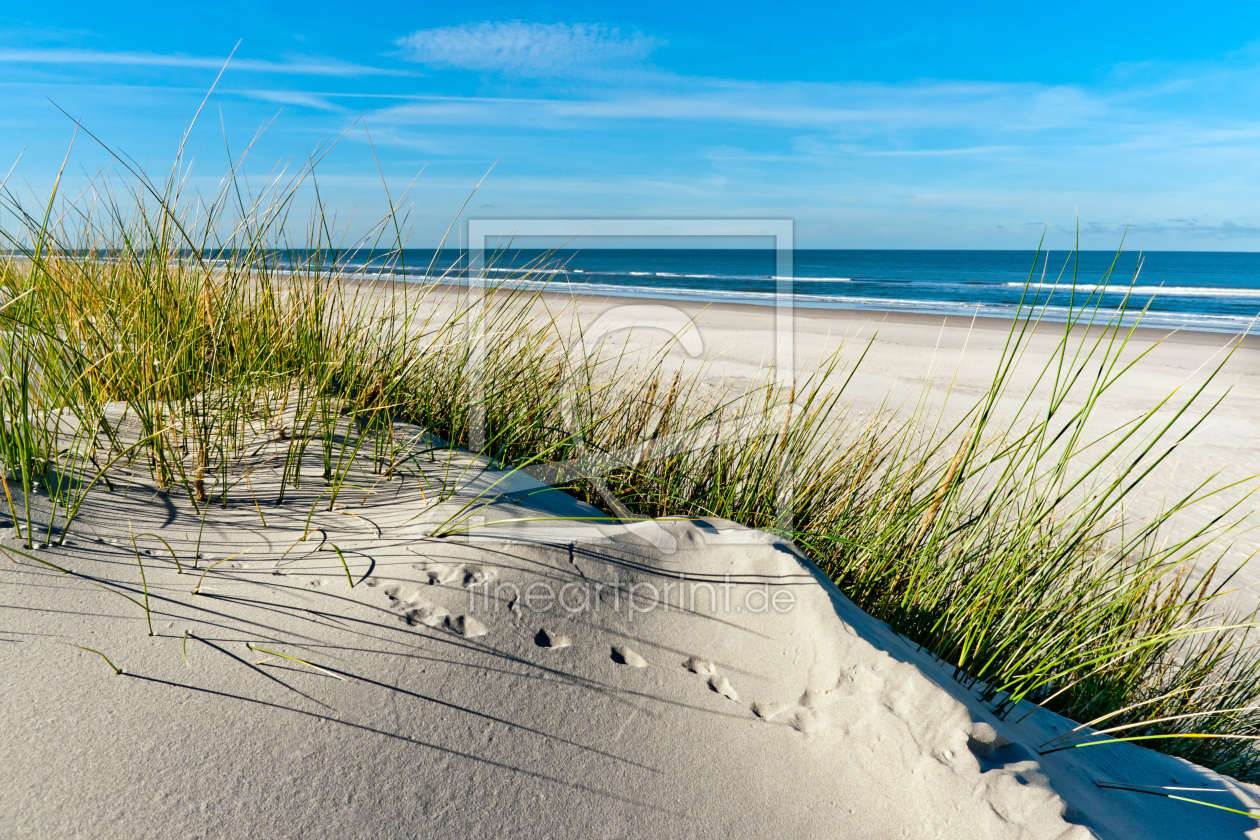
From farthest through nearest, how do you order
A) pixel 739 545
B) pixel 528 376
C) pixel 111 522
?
1. pixel 528 376
2. pixel 739 545
3. pixel 111 522

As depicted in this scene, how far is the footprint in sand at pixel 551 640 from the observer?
1516 millimetres

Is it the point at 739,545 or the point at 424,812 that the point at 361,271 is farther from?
the point at 424,812

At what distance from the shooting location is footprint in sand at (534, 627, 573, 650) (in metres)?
1.52

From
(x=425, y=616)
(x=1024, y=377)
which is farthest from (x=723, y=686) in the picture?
(x=1024, y=377)

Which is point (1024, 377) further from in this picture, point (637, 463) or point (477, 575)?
point (477, 575)

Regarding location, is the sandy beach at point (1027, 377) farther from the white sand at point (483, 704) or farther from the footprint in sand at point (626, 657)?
the footprint in sand at point (626, 657)

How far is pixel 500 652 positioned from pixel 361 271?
5.92 feet

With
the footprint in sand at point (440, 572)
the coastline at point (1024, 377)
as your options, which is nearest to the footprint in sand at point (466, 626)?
the footprint in sand at point (440, 572)

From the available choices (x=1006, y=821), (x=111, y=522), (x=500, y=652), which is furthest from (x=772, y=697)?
(x=111, y=522)

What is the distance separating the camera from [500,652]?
4.77 ft

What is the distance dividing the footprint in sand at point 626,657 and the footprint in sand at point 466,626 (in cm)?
30

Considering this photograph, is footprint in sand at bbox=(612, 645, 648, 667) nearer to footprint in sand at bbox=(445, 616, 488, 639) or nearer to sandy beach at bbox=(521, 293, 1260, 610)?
footprint in sand at bbox=(445, 616, 488, 639)

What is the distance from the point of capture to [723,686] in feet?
4.97

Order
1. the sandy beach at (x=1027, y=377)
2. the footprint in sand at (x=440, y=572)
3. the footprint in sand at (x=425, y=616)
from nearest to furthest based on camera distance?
1. the footprint in sand at (x=425, y=616)
2. the footprint in sand at (x=440, y=572)
3. the sandy beach at (x=1027, y=377)
